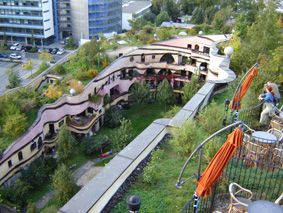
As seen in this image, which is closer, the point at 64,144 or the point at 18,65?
the point at 64,144

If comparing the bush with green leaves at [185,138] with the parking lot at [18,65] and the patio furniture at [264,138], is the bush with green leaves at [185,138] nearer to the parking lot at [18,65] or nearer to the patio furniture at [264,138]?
the patio furniture at [264,138]

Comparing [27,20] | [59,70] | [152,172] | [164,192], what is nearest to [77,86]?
[59,70]

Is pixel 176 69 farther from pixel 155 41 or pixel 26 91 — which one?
pixel 26 91

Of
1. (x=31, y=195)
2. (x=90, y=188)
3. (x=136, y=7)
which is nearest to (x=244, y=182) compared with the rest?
(x=90, y=188)

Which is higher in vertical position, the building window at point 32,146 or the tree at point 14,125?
the tree at point 14,125

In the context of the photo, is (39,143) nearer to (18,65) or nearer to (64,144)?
(64,144)

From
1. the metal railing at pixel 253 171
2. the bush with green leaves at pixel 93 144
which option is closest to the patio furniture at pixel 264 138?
the metal railing at pixel 253 171
